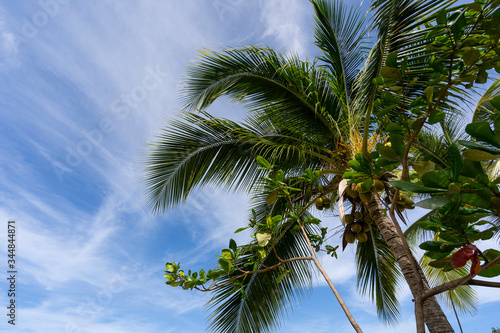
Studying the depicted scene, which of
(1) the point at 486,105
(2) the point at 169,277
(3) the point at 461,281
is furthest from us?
(1) the point at 486,105

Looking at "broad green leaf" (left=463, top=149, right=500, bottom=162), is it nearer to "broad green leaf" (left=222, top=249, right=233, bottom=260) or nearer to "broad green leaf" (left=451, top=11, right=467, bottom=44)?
"broad green leaf" (left=451, top=11, right=467, bottom=44)

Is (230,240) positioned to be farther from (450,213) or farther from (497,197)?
(497,197)

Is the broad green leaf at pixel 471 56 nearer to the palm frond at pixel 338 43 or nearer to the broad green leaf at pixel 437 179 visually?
the broad green leaf at pixel 437 179

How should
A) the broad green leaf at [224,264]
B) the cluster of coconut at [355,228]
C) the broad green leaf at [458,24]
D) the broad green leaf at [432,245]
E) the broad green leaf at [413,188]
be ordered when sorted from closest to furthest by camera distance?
the broad green leaf at [413,188] < the broad green leaf at [432,245] < the broad green leaf at [458,24] < the broad green leaf at [224,264] < the cluster of coconut at [355,228]

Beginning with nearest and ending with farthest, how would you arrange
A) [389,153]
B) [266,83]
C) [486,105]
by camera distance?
[389,153]
[266,83]
[486,105]

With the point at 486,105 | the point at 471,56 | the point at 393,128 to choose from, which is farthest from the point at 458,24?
the point at 486,105

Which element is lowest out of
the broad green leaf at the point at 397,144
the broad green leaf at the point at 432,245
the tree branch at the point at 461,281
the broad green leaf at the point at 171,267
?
the tree branch at the point at 461,281

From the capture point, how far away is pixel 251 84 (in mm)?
3760

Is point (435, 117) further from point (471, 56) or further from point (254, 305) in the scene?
point (254, 305)

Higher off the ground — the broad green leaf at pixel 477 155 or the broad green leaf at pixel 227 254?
the broad green leaf at pixel 227 254

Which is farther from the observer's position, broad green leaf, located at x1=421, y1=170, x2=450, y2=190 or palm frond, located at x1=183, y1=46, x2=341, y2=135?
palm frond, located at x1=183, y1=46, x2=341, y2=135

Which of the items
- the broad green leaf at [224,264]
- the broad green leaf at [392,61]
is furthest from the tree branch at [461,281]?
the broad green leaf at [224,264]

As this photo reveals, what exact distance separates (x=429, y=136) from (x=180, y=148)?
3.69m

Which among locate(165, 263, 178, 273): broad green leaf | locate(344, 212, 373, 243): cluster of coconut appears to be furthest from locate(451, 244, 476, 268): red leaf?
locate(344, 212, 373, 243): cluster of coconut
